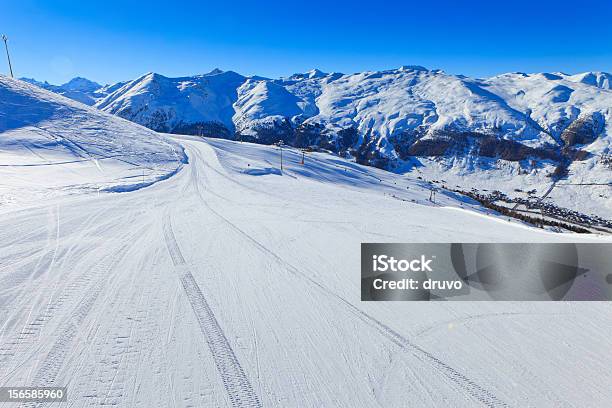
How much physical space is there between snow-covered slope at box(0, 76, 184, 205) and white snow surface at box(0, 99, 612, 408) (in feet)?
32.8

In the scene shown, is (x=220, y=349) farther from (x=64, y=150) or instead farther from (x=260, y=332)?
(x=64, y=150)

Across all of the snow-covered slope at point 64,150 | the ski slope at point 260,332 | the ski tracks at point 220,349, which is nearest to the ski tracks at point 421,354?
the ski slope at point 260,332

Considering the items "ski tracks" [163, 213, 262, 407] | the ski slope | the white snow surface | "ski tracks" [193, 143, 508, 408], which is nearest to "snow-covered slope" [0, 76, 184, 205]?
the white snow surface

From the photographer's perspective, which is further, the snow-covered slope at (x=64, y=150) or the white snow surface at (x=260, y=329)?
the snow-covered slope at (x=64, y=150)

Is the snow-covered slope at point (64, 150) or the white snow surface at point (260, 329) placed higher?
the snow-covered slope at point (64, 150)

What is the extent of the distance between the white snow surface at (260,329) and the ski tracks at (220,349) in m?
0.02

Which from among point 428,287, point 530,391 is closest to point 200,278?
point 428,287

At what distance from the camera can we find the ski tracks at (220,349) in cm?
395

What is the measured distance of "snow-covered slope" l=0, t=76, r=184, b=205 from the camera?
19.3 metres

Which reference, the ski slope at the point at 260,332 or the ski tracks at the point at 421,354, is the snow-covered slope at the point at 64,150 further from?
the ski tracks at the point at 421,354

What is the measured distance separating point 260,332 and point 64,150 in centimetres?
3932

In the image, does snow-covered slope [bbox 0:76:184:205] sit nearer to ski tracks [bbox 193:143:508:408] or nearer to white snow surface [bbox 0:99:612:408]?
white snow surface [bbox 0:99:612:408]

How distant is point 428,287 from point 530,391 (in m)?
2.49

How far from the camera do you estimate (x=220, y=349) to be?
4.67 metres
